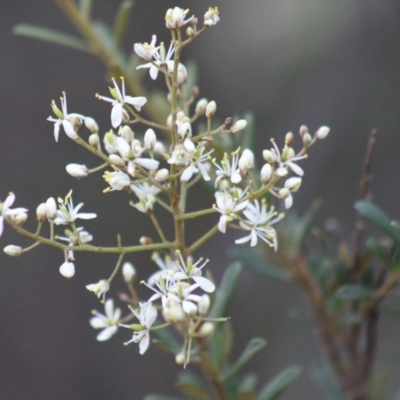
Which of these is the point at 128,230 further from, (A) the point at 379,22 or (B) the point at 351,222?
(A) the point at 379,22

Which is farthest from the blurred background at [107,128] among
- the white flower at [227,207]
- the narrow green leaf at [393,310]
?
the white flower at [227,207]

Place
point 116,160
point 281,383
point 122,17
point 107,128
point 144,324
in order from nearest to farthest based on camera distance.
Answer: point 116,160 → point 144,324 → point 281,383 → point 122,17 → point 107,128

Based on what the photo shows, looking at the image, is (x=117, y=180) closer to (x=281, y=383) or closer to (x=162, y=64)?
(x=162, y=64)

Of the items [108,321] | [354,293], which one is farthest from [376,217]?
[108,321]

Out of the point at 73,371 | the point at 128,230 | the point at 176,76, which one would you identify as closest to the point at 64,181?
the point at 128,230

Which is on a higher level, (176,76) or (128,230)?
(128,230)
